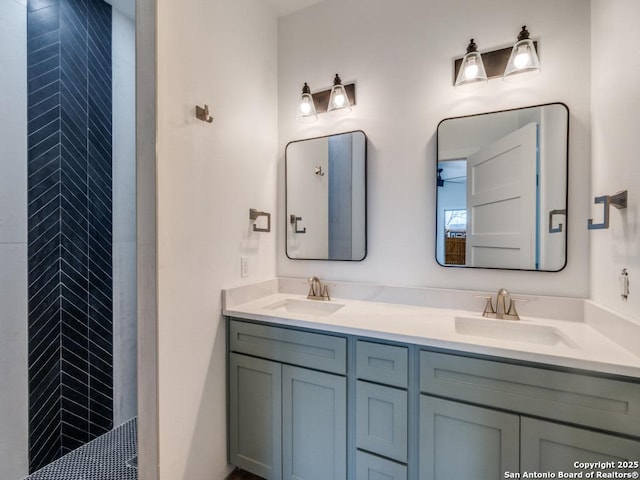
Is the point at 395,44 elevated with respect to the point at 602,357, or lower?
elevated

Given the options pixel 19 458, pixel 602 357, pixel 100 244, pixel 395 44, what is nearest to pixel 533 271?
pixel 602 357

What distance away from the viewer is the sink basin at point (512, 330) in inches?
52.7

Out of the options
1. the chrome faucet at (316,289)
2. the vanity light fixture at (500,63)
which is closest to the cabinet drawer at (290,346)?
the chrome faucet at (316,289)

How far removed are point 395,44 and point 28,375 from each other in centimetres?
270

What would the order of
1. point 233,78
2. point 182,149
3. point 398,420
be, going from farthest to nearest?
point 233,78 → point 182,149 → point 398,420

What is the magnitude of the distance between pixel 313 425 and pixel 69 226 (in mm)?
1733

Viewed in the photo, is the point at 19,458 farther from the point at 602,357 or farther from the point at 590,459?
the point at 602,357

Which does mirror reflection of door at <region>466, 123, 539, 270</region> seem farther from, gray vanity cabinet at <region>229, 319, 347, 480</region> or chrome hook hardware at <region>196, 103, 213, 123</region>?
chrome hook hardware at <region>196, 103, 213, 123</region>

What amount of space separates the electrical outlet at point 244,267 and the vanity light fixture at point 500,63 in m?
1.51

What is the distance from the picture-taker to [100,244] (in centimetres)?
191

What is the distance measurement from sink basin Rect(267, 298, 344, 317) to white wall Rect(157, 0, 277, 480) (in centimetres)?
25

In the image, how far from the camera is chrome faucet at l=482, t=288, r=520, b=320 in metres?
1.46

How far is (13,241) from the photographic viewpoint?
1491 millimetres

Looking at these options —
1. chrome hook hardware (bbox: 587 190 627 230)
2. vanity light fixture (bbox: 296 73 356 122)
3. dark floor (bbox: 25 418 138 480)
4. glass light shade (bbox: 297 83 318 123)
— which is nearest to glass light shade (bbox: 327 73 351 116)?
vanity light fixture (bbox: 296 73 356 122)
